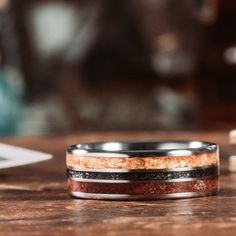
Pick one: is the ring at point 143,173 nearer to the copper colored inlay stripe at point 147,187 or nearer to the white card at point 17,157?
the copper colored inlay stripe at point 147,187

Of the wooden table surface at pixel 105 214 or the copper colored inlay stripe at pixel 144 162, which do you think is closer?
the wooden table surface at pixel 105 214

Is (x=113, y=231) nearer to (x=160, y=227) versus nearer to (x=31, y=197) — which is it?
(x=160, y=227)

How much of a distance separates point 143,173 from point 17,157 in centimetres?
31

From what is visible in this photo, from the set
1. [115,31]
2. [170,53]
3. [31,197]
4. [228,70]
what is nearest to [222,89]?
[228,70]

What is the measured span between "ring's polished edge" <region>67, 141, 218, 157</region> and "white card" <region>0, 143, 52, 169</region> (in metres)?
0.14

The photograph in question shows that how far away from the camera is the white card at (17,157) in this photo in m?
0.85

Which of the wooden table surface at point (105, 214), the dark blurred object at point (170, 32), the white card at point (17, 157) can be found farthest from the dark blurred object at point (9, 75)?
the wooden table surface at point (105, 214)

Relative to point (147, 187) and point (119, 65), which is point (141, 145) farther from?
point (119, 65)

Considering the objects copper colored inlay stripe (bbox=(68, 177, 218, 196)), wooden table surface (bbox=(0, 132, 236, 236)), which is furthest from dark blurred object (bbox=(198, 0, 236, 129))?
copper colored inlay stripe (bbox=(68, 177, 218, 196))

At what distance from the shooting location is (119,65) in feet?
13.1

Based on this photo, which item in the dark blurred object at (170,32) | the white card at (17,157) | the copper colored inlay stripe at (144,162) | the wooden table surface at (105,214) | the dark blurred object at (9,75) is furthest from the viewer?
the dark blurred object at (170,32)

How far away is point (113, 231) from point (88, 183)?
6.8 inches

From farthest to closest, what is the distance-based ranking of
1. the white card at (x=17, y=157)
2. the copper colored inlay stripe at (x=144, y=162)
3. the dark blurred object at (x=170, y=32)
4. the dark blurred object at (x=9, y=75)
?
the dark blurred object at (x=170, y=32) < the dark blurred object at (x=9, y=75) < the white card at (x=17, y=157) < the copper colored inlay stripe at (x=144, y=162)

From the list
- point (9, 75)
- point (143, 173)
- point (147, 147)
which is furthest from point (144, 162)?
point (9, 75)
